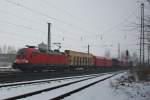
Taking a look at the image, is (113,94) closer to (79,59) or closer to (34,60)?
(34,60)

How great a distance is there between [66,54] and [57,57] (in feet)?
11.3

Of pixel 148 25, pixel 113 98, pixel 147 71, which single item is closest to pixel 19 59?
pixel 147 71

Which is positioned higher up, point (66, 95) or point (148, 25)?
point (148, 25)

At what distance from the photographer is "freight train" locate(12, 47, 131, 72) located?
3277 cm

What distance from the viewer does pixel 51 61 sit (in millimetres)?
37156

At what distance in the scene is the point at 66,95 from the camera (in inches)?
535

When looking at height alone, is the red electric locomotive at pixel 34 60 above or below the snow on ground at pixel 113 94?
above

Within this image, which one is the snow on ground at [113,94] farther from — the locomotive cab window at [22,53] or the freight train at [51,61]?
the locomotive cab window at [22,53]

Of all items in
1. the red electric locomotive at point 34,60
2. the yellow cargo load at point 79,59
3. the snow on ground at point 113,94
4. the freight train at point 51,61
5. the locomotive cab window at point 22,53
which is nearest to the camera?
the snow on ground at point 113,94

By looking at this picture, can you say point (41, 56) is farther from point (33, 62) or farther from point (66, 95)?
point (66, 95)

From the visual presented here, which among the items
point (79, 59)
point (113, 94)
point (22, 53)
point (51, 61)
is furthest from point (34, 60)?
point (113, 94)

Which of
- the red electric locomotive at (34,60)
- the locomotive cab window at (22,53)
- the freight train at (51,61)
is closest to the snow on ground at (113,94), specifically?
the red electric locomotive at (34,60)

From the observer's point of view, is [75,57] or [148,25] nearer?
[148,25]

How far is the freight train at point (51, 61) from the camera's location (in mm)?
32766
